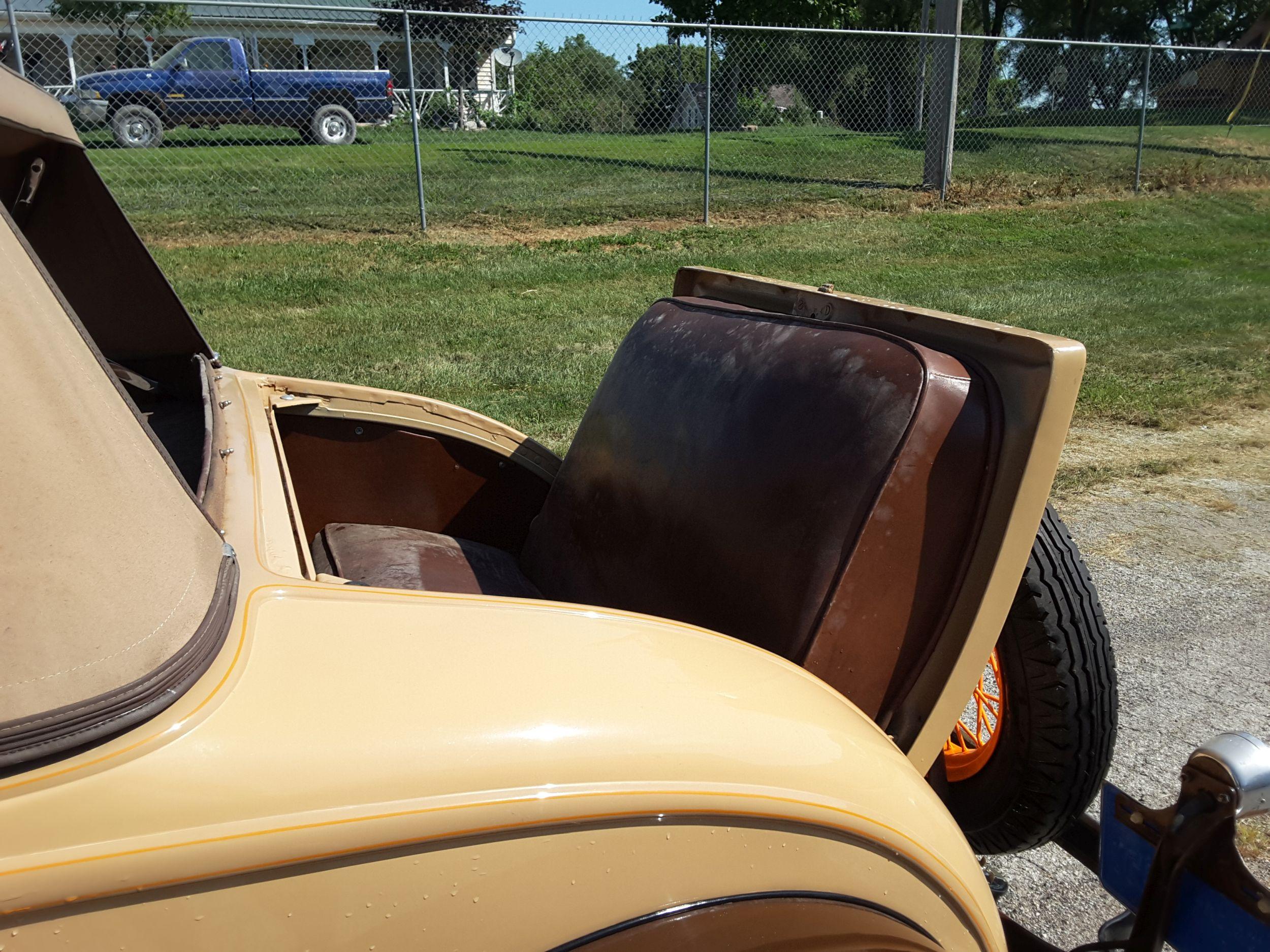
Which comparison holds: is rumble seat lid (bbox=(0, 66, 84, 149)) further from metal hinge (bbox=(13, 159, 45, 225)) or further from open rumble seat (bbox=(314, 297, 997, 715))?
open rumble seat (bbox=(314, 297, 997, 715))

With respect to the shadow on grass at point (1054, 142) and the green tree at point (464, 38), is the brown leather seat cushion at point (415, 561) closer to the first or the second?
the green tree at point (464, 38)

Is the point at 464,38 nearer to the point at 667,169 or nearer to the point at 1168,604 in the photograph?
the point at 667,169

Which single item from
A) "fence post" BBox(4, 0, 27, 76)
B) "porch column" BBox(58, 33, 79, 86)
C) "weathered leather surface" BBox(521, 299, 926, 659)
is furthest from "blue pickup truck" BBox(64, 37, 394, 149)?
"weathered leather surface" BBox(521, 299, 926, 659)

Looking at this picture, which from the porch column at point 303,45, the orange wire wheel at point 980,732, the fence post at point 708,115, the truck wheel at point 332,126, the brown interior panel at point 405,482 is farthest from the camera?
the porch column at point 303,45

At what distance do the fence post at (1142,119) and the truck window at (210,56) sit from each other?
40.3 feet

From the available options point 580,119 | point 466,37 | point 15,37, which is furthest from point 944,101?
point 15,37

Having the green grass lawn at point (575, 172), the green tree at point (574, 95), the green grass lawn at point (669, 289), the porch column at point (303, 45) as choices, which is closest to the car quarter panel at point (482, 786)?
the green grass lawn at point (669, 289)

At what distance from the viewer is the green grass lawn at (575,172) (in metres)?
11.9

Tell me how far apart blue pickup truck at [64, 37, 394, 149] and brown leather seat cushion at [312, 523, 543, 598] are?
11183mm

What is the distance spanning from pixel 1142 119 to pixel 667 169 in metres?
6.41

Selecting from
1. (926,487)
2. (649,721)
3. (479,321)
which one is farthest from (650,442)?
(479,321)

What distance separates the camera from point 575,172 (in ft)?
47.5

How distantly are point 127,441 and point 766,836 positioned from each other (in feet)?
2.75

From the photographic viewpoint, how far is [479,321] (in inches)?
324
